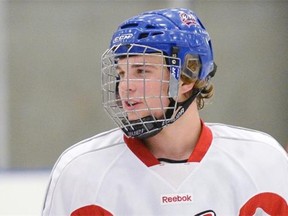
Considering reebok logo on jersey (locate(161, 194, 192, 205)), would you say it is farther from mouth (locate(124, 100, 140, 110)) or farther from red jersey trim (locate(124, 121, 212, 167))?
mouth (locate(124, 100, 140, 110))

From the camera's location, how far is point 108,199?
5.50ft

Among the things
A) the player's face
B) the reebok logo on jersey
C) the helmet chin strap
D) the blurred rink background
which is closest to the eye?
the player's face

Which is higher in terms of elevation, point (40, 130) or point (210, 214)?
point (210, 214)

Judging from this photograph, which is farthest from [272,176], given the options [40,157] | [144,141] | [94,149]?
[40,157]

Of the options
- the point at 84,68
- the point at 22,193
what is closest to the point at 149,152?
the point at 22,193

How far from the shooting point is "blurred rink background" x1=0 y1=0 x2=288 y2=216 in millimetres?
4156

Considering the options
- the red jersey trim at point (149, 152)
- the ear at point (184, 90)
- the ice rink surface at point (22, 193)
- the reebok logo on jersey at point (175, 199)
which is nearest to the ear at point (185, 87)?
the ear at point (184, 90)

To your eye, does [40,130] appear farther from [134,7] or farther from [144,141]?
[144,141]

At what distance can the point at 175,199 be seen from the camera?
5.54 ft

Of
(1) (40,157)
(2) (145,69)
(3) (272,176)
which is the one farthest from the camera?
(1) (40,157)

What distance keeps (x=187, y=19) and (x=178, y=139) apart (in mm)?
286

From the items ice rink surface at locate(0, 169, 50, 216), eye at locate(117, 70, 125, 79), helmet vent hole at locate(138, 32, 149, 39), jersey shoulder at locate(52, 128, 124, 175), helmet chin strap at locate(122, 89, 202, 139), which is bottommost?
ice rink surface at locate(0, 169, 50, 216)

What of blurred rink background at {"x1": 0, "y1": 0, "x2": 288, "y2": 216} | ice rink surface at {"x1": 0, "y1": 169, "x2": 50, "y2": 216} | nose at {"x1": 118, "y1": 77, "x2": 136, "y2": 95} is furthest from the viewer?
blurred rink background at {"x1": 0, "y1": 0, "x2": 288, "y2": 216}

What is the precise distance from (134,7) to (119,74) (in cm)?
266
